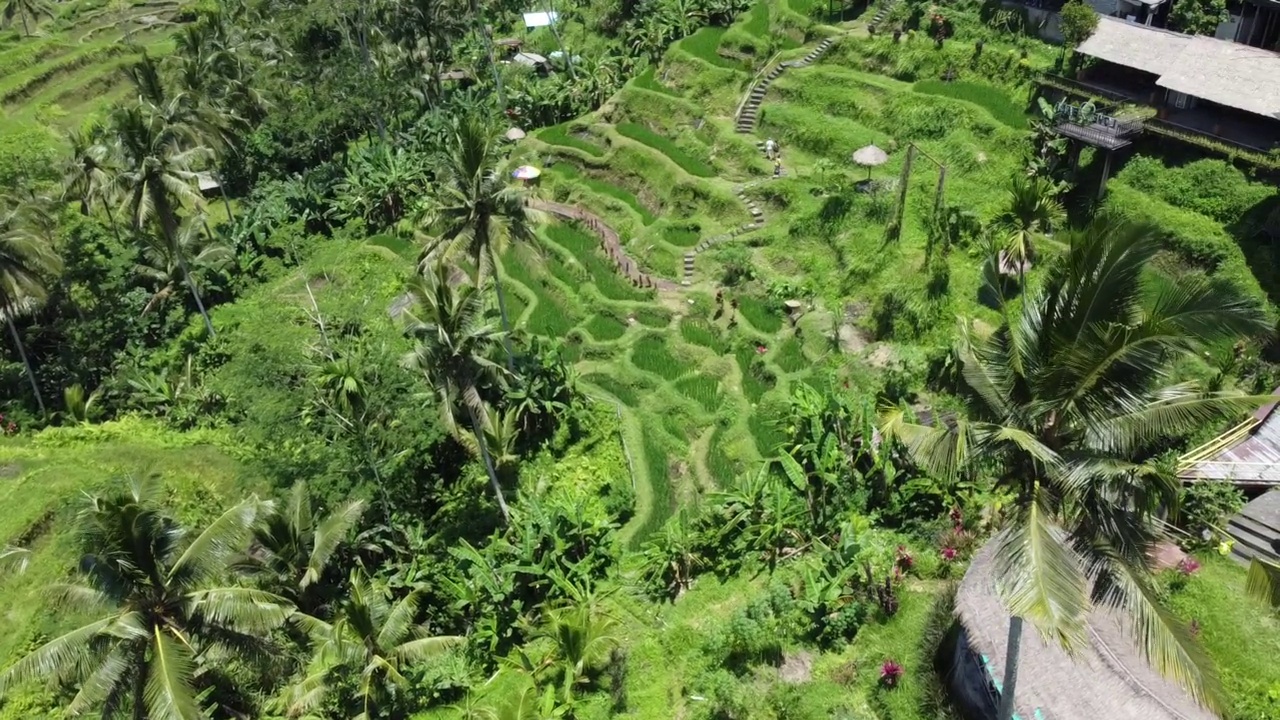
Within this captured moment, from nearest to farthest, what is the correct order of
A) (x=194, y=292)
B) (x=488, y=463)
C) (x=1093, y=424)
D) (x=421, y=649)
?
(x=1093, y=424) → (x=421, y=649) → (x=488, y=463) → (x=194, y=292)

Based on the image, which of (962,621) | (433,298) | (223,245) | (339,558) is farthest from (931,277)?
(223,245)

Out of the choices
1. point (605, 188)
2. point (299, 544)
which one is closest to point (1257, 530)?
point (299, 544)

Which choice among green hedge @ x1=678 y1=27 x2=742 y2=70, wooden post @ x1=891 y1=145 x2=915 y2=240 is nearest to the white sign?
green hedge @ x1=678 y1=27 x2=742 y2=70

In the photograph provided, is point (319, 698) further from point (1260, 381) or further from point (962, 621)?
point (1260, 381)

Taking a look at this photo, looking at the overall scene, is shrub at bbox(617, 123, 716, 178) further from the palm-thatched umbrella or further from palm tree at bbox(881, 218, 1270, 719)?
palm tree at bbox(881, 218, 1270, 719)

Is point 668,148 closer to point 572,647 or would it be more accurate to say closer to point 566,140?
point 566,140

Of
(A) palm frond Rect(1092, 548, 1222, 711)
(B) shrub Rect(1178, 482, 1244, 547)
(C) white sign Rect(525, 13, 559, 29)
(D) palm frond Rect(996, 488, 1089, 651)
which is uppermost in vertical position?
(D) palm frond Rect(996, 488, 1089, 651)
